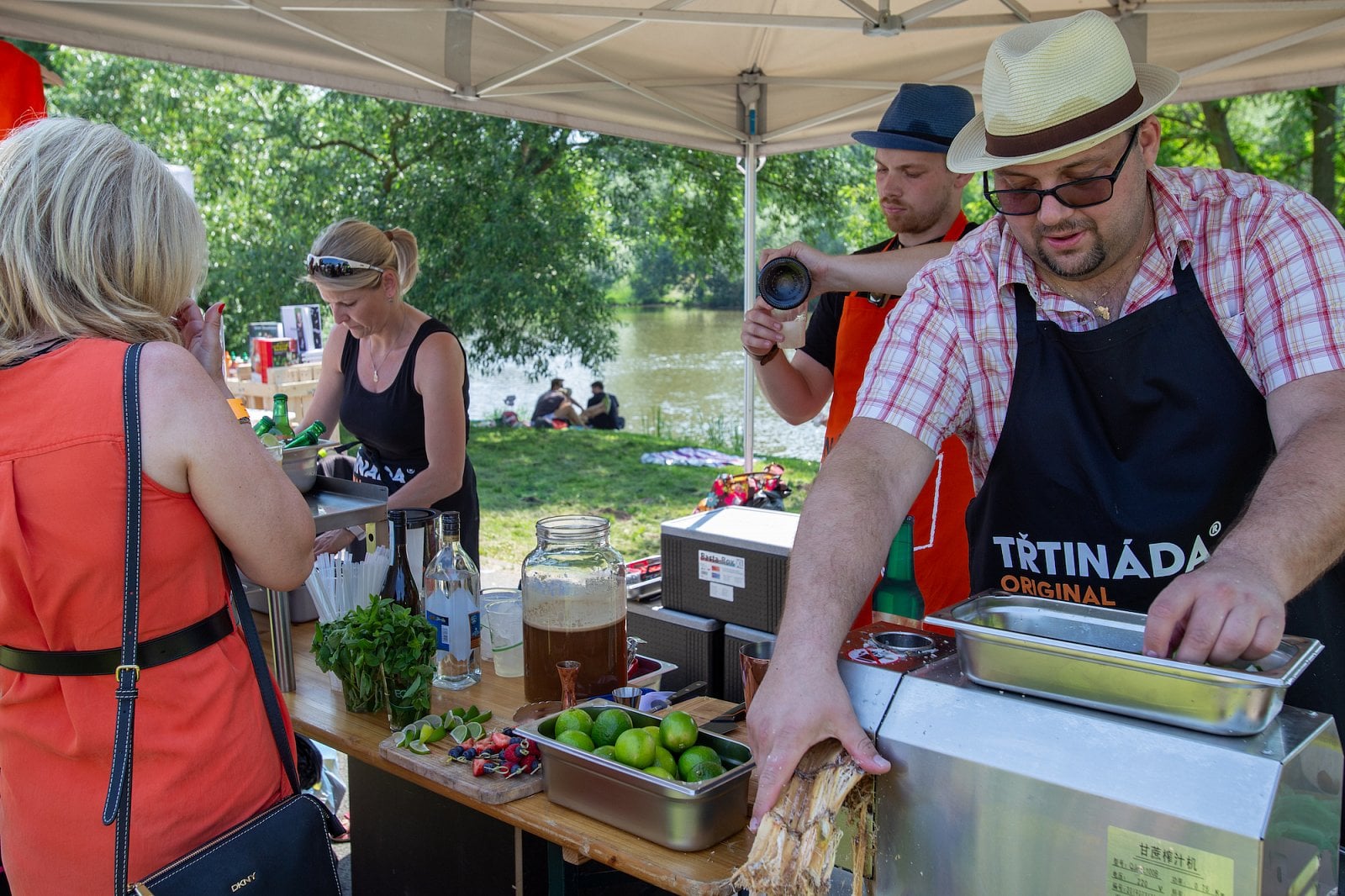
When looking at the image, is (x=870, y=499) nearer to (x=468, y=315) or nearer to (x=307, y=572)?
(x=307, y=572)

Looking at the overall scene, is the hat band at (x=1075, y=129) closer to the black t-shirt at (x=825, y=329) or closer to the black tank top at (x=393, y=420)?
the black t-shirt at (x=825, y=329)

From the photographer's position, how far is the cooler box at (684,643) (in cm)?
219

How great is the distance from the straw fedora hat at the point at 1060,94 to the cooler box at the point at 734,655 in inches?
41.4

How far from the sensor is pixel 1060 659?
98 centimetres

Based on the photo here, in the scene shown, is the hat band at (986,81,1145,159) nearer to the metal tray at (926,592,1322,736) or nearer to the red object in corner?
the metal tray at (926,592,1322,736)

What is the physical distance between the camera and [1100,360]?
1446 millimetres

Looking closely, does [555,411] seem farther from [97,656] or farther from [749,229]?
[97,656]

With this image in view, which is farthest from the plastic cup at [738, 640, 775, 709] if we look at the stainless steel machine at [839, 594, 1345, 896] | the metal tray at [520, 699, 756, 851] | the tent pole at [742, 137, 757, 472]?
the tent pole at [742, 137, 757, 472]

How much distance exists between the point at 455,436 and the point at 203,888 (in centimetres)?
184

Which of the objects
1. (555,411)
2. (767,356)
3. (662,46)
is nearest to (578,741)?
(767,356)

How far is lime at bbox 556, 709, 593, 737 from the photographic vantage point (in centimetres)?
149

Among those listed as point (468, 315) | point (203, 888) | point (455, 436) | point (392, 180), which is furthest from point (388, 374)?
point (392, 180)

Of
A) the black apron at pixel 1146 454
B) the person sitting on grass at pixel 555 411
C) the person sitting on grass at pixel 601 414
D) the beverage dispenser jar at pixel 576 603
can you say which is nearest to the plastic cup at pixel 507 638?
the beverage dispenser jar at pixel 576 603

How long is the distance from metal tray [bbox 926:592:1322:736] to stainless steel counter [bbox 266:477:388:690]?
1.33m
